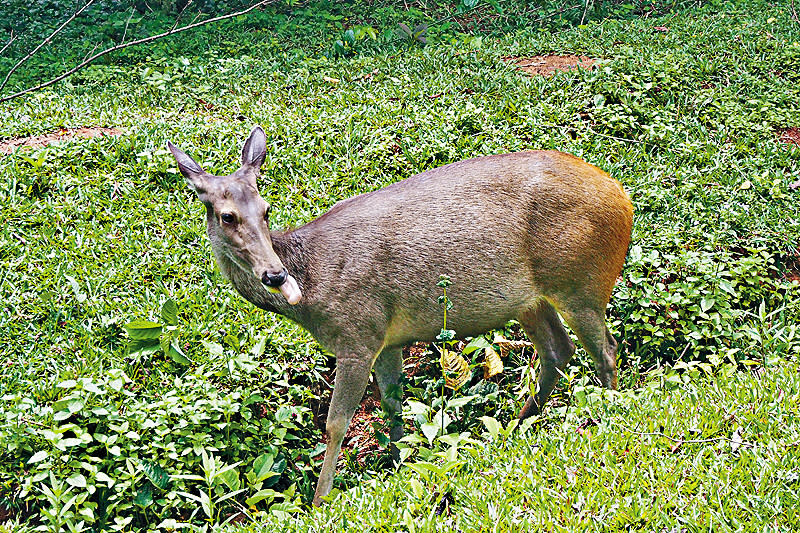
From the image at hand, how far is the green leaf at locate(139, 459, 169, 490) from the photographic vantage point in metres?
4.15

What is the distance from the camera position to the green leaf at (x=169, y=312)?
16.4ft

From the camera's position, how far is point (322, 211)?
21.0ft

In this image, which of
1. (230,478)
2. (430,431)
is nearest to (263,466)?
(230,478)

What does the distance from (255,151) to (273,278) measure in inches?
32.8

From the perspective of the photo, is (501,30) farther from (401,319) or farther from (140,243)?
(401,319)

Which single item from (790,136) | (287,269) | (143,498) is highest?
(287,269)

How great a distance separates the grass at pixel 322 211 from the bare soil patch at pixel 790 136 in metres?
0.08

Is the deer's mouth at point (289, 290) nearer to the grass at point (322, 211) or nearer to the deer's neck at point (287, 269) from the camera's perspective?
the deer's neck at point (287, 269)

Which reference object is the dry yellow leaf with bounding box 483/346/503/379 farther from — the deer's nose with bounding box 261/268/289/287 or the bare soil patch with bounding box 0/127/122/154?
the bare soil patch with bounding box 0/127/122/154

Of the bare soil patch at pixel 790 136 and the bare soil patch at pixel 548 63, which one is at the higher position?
the bare soil patch at pixel 548 63

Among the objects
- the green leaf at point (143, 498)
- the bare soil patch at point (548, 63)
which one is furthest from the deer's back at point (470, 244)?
the bare soil patch at point (548, 63)

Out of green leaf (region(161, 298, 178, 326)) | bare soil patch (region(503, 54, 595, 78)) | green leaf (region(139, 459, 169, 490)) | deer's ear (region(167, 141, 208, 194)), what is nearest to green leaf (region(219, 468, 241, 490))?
green leaf (region(139, 459, 169, 490))

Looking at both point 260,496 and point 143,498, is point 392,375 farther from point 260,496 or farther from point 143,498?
point 143,498

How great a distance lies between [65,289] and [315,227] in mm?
1980
